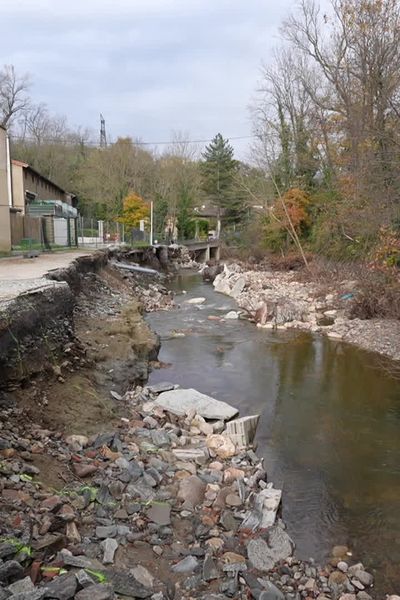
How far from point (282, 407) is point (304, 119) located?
86.0 feet

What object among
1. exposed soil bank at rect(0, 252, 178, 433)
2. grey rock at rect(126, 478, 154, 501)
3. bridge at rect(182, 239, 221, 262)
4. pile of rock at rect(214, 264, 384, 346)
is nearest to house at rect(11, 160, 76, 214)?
bridge at rect(182, 239, 221, 262)

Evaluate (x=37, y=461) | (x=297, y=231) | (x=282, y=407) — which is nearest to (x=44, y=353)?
(x=37, y=461)

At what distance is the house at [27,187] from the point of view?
32.6 m

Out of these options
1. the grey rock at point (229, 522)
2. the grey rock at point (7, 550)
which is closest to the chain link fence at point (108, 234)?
the grey rock at point (229, 522)

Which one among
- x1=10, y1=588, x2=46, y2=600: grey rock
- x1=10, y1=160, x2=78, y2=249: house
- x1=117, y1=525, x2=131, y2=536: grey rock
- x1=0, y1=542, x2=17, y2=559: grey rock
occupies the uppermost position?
x1=10, y1=160, x2=78, y2=249: house

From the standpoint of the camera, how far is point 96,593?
11.3 ft

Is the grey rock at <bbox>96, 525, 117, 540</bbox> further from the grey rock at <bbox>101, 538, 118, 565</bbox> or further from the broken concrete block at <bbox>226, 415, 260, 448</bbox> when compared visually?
the broken concrete block at <bbox>226, 415, 260, 448</bbox>

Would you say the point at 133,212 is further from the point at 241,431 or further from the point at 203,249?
the point at 241,431

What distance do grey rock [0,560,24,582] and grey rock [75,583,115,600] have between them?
18.7 inches

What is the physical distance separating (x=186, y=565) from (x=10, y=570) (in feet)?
5.32

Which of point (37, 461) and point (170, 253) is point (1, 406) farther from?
point (170, 253)

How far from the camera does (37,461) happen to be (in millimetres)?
5594

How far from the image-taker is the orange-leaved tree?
41.3 meters

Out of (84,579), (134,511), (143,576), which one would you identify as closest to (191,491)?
(134,511)
